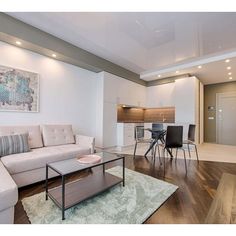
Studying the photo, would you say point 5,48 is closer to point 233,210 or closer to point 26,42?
point 26,42

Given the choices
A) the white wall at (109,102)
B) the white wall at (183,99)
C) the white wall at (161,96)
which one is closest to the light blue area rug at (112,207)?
the white wall at (109,102)

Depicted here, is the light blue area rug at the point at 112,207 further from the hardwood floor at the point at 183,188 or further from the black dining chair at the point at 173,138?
the black dining chair at the point at 173,138

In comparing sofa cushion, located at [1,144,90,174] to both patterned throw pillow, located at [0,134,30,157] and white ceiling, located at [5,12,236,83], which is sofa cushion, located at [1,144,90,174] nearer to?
patterned throw pillow, located at [0,134,30,157]

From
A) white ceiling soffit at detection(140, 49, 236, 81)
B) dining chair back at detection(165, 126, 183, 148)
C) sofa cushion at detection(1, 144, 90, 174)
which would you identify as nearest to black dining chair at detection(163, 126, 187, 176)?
dining chair back at detection(165, 126, 183, 148)

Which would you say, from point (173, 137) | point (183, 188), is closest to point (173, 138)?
point (173, 137)

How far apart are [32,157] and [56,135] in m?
0.99

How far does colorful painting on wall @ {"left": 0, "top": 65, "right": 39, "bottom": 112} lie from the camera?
2775mm

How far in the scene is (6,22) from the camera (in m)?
2.52

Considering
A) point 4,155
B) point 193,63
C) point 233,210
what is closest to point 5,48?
point 4,155

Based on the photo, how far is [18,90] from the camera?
2947 millimetres

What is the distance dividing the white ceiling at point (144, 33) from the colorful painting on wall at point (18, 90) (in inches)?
38.6

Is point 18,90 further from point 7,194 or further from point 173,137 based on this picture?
point 173,137

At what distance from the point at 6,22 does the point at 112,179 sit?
10.3 feet

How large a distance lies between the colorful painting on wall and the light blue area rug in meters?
1.88
